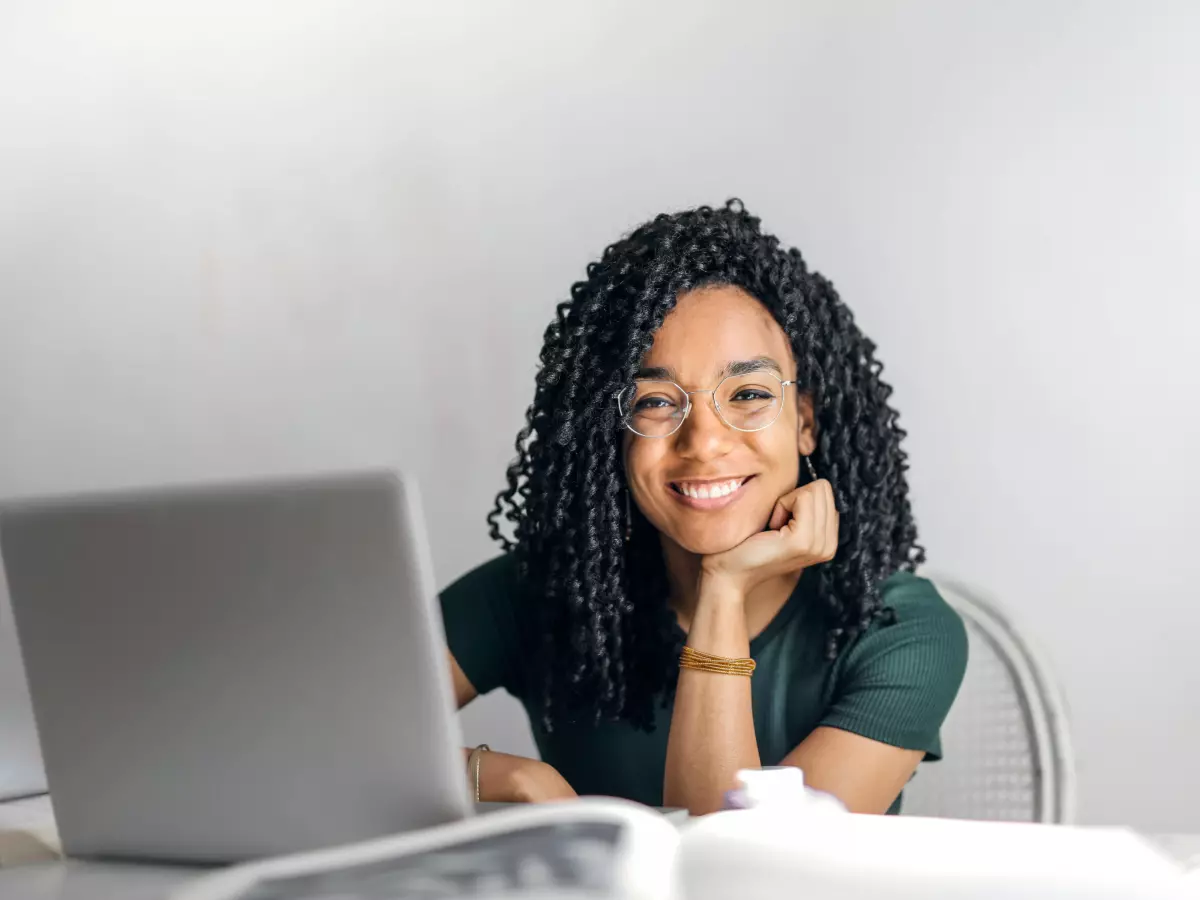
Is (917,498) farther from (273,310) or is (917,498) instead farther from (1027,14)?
(273,310)

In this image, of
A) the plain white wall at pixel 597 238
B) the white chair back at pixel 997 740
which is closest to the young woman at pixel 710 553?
the white chair back at pixel 997 740

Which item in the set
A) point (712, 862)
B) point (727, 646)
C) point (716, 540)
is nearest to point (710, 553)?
point (716, 540)

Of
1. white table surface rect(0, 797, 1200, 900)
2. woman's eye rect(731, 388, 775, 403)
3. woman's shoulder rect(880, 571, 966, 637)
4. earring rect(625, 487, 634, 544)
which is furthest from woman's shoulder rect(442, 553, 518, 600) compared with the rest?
white table surface rect(0, 797, 1200, 900)

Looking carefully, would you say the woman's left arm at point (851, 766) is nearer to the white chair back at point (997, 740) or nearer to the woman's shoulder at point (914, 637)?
the woman's shoulder at point (914, 637)

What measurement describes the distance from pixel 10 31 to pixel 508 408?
4.46ft

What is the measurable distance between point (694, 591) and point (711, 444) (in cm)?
26

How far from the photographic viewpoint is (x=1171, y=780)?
6.26ft

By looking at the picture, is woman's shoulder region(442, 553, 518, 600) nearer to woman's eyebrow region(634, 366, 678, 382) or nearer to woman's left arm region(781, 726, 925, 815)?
woman's eyebrow region(634, 366, 678, 382)

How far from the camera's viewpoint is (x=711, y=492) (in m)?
1.45

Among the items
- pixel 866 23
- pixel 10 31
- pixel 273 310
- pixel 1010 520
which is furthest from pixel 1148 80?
pixel 10 31

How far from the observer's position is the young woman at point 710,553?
1.39 meters

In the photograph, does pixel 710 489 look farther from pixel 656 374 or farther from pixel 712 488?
pixel 656 374

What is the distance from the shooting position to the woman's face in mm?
1437

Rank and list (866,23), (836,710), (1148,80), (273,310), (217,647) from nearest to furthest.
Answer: (217,647) → (836,710) → (1148,80) → (866,23) → (273,310)
